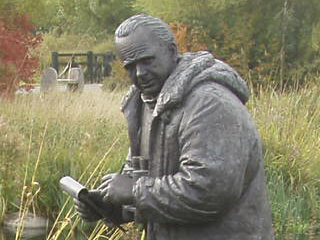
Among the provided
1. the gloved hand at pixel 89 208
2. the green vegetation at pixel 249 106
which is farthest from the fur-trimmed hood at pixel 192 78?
the green vegetation at pixel 249 106

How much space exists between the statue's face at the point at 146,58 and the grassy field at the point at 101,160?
124 inches

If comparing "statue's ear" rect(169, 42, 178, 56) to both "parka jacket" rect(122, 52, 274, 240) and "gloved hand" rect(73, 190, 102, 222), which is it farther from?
"gloved hand" rect(73, 190, 102, 222)

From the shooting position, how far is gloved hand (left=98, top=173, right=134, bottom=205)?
277cm

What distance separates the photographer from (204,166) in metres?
2.60

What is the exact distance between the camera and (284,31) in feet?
53.8

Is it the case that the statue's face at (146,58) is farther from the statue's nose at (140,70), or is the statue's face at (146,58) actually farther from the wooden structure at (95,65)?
the wooden structure at (95,65)

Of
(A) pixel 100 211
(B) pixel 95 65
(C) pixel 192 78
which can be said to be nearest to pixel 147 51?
(C) pixel 192 78

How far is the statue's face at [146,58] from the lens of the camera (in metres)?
2.71

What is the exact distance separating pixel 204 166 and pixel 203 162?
14 millimetres

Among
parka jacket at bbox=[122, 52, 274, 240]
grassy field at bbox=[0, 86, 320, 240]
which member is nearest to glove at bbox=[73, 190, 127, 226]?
parka jacket at bbox=[122, 52, 274, 240]

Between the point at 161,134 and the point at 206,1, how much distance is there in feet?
48.9

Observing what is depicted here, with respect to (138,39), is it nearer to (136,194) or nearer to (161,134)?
(161,134)

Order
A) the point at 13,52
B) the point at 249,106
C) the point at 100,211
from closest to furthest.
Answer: the point at 100,211 → the point at 249,106 → the point at 13,52

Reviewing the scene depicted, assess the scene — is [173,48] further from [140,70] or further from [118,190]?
[118,190]
